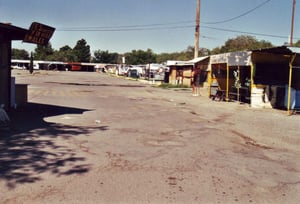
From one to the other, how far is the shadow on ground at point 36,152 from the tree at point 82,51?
143 m

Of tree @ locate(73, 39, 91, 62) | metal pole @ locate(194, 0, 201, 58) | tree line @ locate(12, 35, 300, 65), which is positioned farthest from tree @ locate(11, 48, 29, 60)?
metal pole @ locate(194, 0, 201, 58)

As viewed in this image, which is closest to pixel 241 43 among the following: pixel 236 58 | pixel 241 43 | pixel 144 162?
pixel 241 43

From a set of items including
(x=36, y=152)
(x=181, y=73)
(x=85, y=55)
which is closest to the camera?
(x=36, y=152)

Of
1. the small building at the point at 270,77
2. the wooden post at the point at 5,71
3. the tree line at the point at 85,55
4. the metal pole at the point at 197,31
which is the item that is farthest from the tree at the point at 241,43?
the wooden post at the point at 5,71

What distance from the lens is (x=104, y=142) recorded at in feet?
30.3

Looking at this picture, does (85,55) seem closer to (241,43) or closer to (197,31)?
(241,43)

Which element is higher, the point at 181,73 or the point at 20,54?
the point at 20,54

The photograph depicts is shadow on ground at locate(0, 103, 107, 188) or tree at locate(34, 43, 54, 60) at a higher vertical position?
tree at locate(34, 43, 54, 60)

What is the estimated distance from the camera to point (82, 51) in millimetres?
155375

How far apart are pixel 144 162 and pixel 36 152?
2221 millimetres

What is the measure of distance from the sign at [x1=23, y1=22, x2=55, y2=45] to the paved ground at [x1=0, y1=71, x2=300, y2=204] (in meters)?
2.56

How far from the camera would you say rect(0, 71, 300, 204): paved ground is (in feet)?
18.4

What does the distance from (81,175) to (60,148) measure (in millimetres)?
2099

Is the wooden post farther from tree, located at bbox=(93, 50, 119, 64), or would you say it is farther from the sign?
tree, located at bbox=(93, 50, 119, 64)
